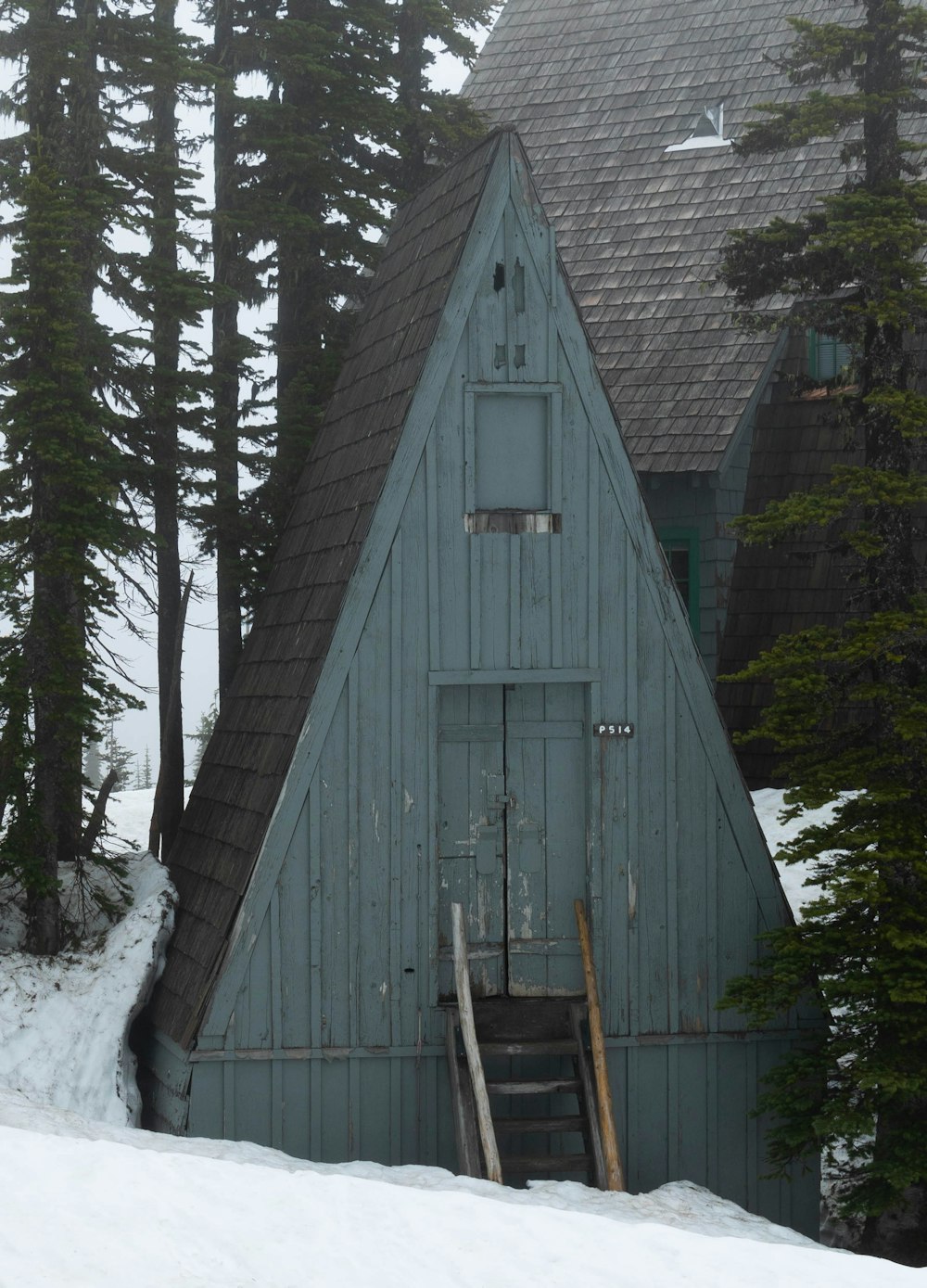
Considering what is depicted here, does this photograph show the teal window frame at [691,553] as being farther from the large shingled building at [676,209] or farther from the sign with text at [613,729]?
the sign with text at [613,729]

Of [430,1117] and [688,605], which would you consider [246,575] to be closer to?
[688,605]

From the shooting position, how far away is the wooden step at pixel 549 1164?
1048cm

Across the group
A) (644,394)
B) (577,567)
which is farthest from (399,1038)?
(644,394)

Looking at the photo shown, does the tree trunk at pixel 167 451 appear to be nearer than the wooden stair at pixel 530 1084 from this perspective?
No

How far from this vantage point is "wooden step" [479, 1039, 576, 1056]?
10984 mm

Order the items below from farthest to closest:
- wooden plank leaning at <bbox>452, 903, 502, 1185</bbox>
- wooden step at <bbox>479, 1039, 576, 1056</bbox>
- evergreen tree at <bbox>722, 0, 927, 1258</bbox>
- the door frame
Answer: the door frame
wooden step at <bbox>479, 1039, 576, 1056</bbox>
evergreen tree at <bbox>722, 0, 927, 1258</bbox>
wooden plank leaning at <bbox>452, 903, 502, 1185</bbox>

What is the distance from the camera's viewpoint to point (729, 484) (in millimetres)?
17641

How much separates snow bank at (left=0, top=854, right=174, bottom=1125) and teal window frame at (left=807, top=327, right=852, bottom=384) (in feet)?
33.3

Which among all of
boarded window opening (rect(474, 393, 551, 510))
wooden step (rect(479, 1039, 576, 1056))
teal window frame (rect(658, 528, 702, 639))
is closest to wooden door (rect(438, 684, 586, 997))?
wooden step (rect(479, 1039, 576, 1056))

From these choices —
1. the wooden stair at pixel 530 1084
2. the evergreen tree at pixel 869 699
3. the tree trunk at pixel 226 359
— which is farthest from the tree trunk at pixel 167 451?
the evergreen tree at pixel 869 699

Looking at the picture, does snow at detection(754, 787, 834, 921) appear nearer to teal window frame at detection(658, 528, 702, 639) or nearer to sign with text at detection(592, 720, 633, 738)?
teal window frame at detection(658, 528, 702, 639)

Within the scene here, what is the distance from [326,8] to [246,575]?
689 cm

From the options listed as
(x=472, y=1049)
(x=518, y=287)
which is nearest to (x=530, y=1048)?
(x=472, y=1049)

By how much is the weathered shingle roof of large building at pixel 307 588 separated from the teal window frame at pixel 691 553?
5.22 meters
